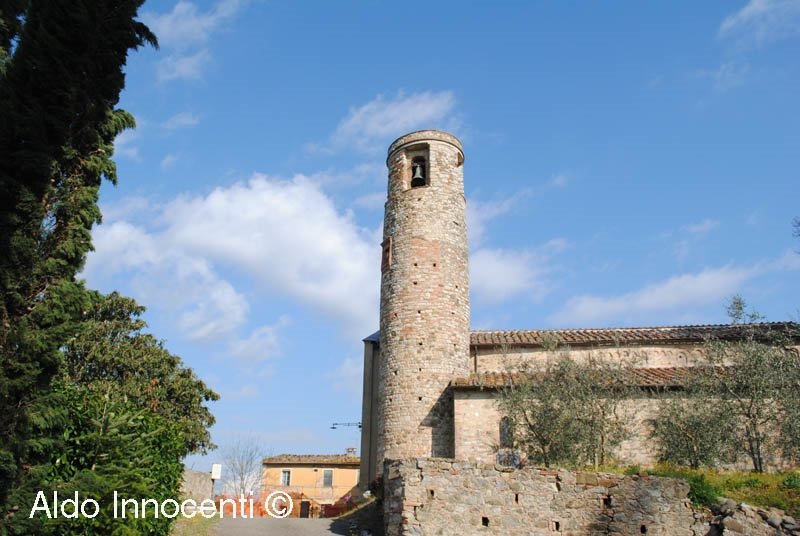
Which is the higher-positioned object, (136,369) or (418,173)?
(418,173)

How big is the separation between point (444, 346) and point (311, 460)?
23268 mm

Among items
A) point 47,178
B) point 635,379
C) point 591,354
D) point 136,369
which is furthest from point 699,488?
point 136,369

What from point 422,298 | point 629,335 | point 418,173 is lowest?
point 629,335

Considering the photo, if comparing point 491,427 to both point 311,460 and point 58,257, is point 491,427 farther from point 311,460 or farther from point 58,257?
point 311,460

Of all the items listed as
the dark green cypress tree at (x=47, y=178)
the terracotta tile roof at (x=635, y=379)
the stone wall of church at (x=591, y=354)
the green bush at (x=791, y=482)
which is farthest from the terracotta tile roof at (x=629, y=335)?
the dark green cypress tree at (x=47, y=178)

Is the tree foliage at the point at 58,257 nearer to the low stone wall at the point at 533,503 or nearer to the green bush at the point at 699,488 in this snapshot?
the low stone wall at the point at 533,503

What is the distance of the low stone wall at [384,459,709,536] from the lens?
1489 cm

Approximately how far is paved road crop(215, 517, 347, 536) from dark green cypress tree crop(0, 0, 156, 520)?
29.3 feet

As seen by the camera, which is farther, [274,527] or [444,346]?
[444,346]

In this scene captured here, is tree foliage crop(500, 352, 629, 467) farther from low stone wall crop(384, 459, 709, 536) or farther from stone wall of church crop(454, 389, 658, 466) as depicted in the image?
low stone wall crop(384, 459, 709, 536)

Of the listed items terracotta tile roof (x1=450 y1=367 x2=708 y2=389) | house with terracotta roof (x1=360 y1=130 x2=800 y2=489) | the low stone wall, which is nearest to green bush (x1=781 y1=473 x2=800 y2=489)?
the low stone wall

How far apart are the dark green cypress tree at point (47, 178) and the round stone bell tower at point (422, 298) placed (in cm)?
1453

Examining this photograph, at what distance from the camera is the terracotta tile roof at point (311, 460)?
4294 cm

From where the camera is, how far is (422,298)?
24.6 metres
